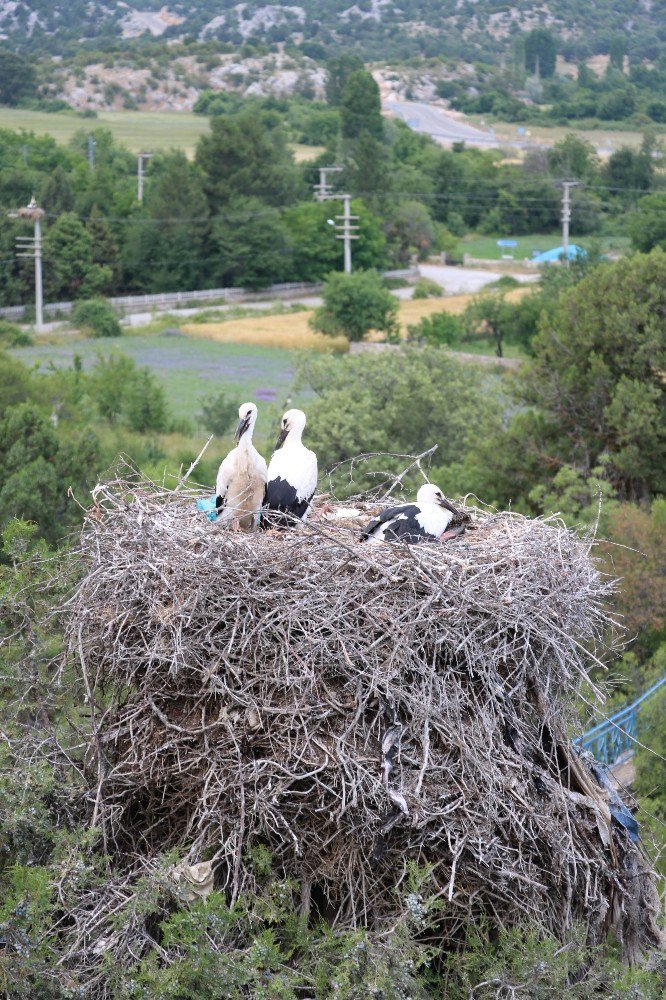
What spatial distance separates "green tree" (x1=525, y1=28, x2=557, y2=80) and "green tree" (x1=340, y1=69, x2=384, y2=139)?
8717cm

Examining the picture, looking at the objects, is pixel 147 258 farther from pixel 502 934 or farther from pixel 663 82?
pixel 663 82

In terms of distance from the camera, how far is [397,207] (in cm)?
7356

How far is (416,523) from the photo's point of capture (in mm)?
7691

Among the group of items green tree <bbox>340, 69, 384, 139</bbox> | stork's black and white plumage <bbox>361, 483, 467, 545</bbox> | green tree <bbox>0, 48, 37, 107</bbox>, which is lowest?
stork's black and white plumage <bbox>361, 483, 467, 545</bbox>

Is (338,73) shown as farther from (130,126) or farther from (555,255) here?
(555,255)

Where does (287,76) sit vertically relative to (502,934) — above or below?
above

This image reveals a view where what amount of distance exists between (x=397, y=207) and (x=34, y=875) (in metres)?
69.4

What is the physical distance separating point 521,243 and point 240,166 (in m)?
17.5

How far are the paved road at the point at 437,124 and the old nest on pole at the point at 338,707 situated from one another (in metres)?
104

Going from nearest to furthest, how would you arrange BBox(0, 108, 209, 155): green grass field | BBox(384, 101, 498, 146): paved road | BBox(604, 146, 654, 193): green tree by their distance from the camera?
BBox(604, 146, 654, 193): green tree, BBox(0, 108, 209, 155): green grass field, BBox(384, 101, 498, 146): paved road

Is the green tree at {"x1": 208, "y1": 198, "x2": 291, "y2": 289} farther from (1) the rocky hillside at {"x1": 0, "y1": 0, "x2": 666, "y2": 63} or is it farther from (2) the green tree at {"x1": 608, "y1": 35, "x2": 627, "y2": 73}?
(1) the rocky hillside at {"x1": 0, "y1": 0, "x2": 666, "y2": 63}

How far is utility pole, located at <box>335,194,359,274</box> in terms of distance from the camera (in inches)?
2421

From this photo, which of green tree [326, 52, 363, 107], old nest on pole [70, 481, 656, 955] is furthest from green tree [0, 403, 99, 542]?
green tree [326, 52, 363, 107]

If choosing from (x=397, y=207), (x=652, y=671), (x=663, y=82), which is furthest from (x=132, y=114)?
(x=652, y=671)
